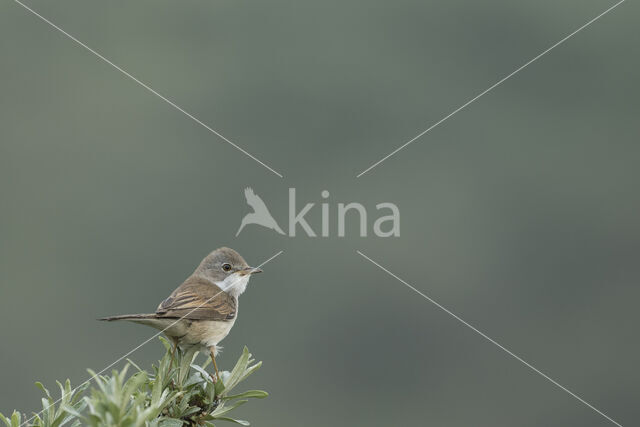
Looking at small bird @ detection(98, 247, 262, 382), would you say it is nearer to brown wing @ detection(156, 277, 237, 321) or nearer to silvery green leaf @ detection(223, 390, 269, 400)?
brown wing @ detection(156, 277, 237, 321)

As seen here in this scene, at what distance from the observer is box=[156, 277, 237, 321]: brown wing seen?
4059 millimetres

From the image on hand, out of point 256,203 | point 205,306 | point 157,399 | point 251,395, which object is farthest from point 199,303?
point 157,399

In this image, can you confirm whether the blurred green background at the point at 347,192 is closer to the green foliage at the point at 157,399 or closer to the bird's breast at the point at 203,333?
the bird's breast at the point at 203,333

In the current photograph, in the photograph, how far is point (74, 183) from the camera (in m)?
73.6

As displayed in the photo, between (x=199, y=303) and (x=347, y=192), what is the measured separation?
72.6m

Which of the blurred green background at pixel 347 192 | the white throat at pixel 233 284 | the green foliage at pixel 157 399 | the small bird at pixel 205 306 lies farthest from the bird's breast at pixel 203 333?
the blurred green background at pixel 347 192

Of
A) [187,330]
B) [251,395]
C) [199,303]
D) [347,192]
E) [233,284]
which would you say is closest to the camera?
[251,395]

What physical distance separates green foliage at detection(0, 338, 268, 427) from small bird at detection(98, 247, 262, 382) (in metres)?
0.16

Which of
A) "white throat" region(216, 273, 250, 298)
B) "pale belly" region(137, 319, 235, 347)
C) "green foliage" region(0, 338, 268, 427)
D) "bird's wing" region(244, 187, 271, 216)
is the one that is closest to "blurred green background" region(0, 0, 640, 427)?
"white throat" region(216, 273, 250, 298)

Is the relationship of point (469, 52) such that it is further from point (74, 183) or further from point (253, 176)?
point (74, 183)

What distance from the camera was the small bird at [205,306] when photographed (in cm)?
389

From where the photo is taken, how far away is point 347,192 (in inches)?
3036

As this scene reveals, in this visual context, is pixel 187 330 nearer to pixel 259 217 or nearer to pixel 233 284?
pixel 259 217

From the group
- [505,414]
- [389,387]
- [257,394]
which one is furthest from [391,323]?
[257,394]
